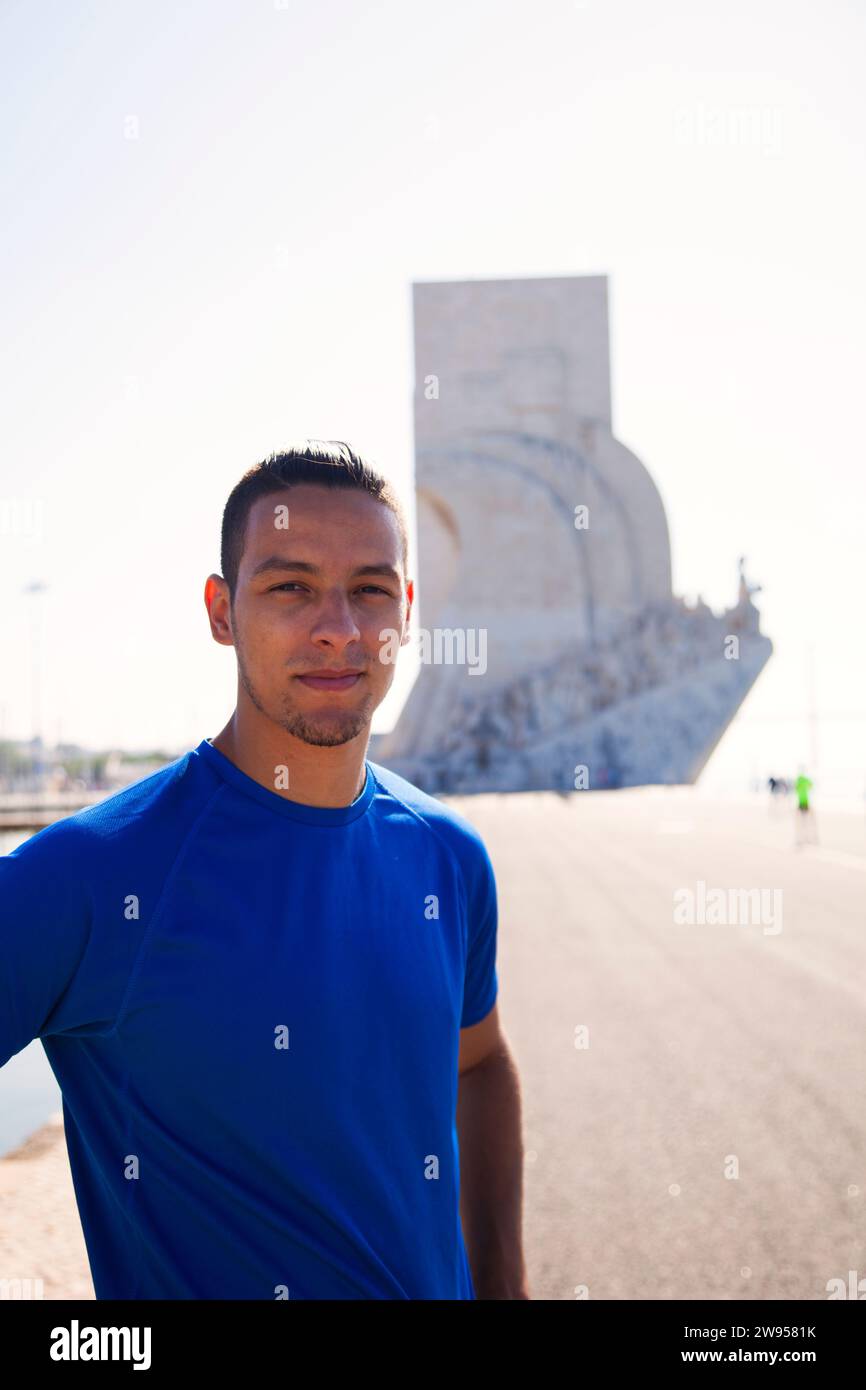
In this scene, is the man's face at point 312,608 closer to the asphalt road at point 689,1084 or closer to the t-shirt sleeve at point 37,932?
the t-shirt sleeve at point 37,932

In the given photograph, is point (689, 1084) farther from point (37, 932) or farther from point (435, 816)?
point (37, 932)

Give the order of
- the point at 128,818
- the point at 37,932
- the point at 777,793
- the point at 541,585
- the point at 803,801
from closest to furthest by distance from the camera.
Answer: the point at 37,932 → the point at 128,818 → the point at 803,801 → the point at 777,793 → the point at 541,585

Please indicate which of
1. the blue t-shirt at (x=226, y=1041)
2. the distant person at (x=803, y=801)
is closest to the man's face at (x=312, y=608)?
the blue t-shirt at (x=226, y=1041)

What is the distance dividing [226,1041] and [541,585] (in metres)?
37.8

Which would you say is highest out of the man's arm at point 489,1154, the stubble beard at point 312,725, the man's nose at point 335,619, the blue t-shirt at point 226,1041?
the man's nose at point 335,619

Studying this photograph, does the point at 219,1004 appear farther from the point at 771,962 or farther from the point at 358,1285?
the point at 771,962

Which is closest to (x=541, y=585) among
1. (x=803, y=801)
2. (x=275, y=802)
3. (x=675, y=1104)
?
(x=803, y=801)

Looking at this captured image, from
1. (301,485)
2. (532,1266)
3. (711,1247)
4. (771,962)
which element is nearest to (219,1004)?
(301,485)

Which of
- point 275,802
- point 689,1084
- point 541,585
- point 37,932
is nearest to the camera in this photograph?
point 37,932

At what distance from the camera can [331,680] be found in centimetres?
152

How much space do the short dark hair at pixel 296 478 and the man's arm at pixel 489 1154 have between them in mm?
791

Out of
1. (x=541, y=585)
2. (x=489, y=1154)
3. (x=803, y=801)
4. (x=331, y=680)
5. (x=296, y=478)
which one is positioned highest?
(x=541, y=585)

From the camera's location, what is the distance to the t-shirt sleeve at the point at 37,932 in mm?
1187
